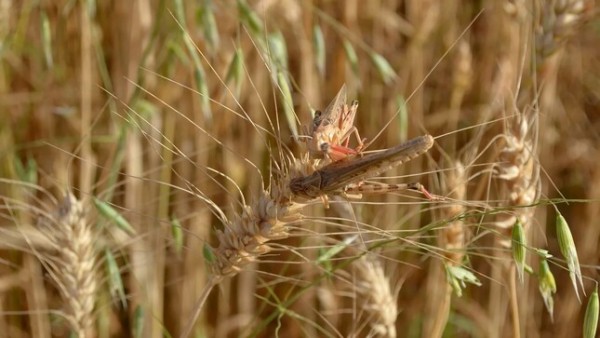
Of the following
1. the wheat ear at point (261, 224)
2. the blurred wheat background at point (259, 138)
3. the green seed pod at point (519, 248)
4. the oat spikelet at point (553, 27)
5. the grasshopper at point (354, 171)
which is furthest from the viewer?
the blurred wheat background at point (259, 138)

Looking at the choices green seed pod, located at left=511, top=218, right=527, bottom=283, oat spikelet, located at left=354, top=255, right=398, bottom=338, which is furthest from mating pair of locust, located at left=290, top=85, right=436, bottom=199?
oat spikelet, located at left=354, top=255, right=398, bottom=338

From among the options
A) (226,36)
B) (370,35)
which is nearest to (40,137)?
(226,36)

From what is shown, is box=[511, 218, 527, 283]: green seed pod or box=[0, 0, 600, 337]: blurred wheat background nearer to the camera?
box=[511, 218, 527, 283]: green seed pod

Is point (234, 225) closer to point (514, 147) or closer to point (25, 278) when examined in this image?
point (514, 147)

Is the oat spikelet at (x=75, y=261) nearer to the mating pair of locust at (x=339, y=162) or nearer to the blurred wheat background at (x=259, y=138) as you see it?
the blurred wheat background at (x=259, y=138)

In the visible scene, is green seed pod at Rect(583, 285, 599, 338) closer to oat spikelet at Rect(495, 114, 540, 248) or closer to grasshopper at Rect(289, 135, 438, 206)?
oat spikelet at Rect(495, 114, 540, 248)

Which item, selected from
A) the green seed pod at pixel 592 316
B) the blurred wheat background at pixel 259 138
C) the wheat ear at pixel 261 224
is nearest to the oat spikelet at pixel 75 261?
the blurred wheat background at pixel 259 138
